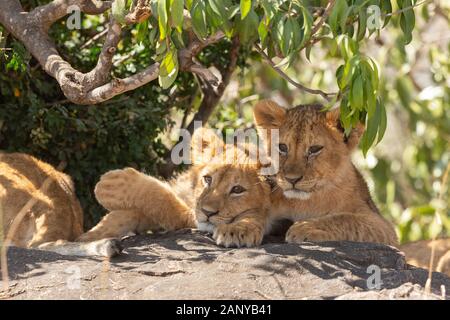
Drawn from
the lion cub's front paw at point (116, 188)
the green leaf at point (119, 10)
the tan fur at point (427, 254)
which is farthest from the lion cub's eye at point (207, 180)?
the tan fur at point (427, 254)

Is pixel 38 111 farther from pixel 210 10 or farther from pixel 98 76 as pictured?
pixel 210 10

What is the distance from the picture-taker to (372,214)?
6.29 m

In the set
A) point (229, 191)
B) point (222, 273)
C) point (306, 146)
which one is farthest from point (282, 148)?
point (222, 273)

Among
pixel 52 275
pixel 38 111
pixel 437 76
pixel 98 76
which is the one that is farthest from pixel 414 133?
pixel 52 275

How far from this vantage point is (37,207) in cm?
601

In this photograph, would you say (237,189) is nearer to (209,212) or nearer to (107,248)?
(209,212)

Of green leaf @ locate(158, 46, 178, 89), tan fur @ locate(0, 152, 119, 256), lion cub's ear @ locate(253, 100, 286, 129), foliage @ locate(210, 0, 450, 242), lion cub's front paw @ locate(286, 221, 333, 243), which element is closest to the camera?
green leaf @ locate(158, 46, 178, 89)

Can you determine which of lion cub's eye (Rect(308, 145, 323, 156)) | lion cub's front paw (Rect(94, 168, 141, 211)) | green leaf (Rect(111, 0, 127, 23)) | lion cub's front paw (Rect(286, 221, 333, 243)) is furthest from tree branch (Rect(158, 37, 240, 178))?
green leaf (Rect(111, 0, 127, 23))

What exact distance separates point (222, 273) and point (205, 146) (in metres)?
1.68

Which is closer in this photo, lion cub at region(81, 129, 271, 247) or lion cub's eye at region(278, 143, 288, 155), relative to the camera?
lion cub at region(81, 129, 271, 247)

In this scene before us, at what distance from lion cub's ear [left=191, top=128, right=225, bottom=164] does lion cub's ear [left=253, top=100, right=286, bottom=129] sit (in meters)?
0.32

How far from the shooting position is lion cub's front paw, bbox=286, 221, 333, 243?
5.66m

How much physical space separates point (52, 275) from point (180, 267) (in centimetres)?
72

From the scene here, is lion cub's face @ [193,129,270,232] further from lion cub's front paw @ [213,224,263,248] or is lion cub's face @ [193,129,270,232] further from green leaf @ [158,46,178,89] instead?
green leaf @ [158,46,178,89]
